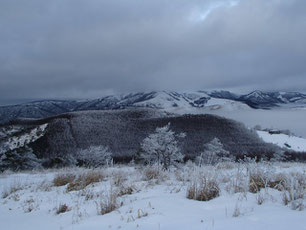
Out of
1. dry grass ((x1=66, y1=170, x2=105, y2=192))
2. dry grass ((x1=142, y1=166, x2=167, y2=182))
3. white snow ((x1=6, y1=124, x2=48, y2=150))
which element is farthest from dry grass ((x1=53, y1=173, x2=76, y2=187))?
white snow ((x1=6, y1=124, x2=48, y2=150))

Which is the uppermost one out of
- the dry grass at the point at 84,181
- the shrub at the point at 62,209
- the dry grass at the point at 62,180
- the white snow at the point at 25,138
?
the shrub at the point at 62,209

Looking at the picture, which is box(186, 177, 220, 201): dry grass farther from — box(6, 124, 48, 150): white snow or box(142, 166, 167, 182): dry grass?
box(6, 124, 48, 150): white snow

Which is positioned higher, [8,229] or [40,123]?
[8,229]

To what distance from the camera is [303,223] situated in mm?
2320

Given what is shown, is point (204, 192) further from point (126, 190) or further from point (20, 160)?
point (20, 160)

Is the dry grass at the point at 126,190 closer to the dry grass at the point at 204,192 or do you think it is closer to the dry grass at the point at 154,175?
the dry grass at the point at 154,175

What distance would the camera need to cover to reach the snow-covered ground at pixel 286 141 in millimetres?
91669

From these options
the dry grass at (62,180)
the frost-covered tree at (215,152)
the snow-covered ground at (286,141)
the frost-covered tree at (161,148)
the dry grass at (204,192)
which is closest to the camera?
the dry grass at (204,192)

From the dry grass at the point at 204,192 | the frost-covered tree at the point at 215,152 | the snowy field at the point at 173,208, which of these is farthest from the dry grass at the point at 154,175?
the frost-covered tree at the point at 215,152

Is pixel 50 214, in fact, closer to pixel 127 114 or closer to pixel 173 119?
pixel 173 119

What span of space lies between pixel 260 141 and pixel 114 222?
102 metres

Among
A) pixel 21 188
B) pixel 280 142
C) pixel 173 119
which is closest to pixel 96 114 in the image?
pixel 173 119

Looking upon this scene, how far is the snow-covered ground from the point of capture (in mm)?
91669

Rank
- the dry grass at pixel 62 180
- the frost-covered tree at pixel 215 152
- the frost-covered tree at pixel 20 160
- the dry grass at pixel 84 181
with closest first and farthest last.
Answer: the dry grass at pixel 84 181 → the dry grass at pixel 62 180 → the frost-covered tree at pixel 215 152 → the frost-covered tree at pixel 20 160
